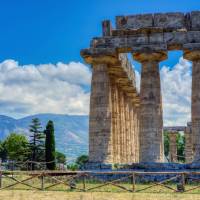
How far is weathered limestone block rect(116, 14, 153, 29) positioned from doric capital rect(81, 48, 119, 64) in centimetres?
307

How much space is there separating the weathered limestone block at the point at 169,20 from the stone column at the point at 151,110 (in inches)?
113

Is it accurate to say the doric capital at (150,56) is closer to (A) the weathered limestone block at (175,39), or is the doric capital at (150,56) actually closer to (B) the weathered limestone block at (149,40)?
(B) the weathered limestone block at (149,40)

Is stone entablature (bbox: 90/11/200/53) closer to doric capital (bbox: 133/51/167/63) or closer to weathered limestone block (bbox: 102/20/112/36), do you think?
weathered limestone block (bbox: 102/20/112/36)

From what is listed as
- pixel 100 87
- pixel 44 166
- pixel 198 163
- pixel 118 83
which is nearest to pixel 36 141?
pixel 44 166

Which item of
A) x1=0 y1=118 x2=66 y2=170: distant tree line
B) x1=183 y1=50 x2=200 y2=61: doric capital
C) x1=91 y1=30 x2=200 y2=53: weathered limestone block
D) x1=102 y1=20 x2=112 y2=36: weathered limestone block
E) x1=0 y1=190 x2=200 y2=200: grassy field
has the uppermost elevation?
x1=102 y1=20 x2=112 y2=36: weathered limestone block

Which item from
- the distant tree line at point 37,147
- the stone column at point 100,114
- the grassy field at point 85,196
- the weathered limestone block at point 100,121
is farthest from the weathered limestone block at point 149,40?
the distant tree line at point 37,147

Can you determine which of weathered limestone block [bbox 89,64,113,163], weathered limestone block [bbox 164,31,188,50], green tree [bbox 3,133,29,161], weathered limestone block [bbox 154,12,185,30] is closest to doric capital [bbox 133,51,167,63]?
weathered limestone block [bbox 164,31,188,50]

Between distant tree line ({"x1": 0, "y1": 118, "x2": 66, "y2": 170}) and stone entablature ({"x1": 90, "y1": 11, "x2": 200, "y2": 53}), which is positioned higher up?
stone entablature ({"x1": 90, "y1": 11, "x2": 200, "y2": 53})

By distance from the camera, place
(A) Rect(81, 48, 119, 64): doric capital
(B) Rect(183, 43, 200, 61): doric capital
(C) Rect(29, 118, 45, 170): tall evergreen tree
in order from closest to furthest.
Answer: (B) Rect(183, 43, 200, 61): doric capital, (A) Rect(81, 48, 119, 64): doric capital, (C) Rect(29, 118, 45, 170): tall evergreen tree

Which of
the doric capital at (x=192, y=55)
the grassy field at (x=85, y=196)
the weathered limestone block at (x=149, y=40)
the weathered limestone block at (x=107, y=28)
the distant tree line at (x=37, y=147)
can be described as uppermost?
the weathered limestone block at (x=107, y=28)

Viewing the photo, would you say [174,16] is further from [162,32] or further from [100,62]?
[100,62]

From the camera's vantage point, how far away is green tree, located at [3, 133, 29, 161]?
292 feet

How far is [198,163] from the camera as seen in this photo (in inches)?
1508

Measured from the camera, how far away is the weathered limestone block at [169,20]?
138 feet
